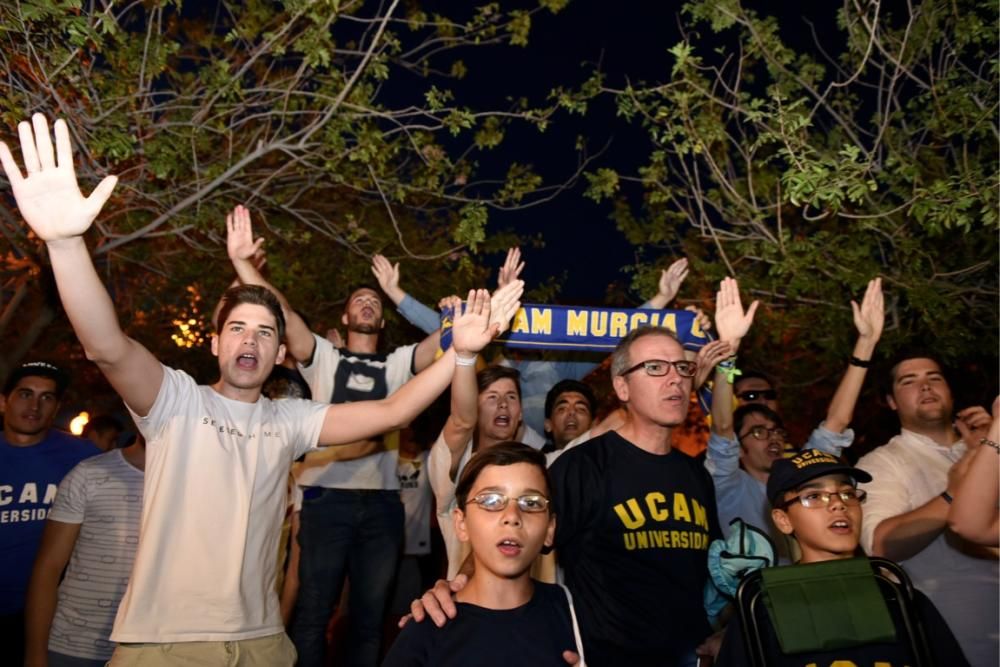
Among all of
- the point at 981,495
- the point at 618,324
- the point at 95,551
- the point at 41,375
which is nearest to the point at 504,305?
the point at 981,495

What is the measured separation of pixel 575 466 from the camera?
378cm

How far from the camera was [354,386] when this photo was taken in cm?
577

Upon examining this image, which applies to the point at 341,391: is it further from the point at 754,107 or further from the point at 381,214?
the point at 381,214

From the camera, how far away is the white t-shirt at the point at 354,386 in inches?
215

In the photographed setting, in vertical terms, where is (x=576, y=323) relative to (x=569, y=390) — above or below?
above

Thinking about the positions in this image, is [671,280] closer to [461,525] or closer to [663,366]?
[663,366]

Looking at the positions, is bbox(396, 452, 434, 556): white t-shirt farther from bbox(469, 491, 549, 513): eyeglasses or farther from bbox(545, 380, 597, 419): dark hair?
bbox(469, 491, 549, 513): eyeglasses

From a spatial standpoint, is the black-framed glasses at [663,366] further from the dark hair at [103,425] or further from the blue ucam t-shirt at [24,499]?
the dark hair at [103,425]

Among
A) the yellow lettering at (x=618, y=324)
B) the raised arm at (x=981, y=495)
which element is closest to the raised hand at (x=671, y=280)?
the yellow lettering at (x=618, y=324)

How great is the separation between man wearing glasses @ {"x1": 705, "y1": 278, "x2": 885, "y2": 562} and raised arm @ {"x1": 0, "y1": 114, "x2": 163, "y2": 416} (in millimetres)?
3274

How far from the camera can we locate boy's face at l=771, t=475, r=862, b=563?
132 inches

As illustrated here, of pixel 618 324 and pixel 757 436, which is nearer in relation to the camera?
pixel 757 436

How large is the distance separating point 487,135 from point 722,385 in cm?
454

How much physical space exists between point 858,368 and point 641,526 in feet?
7.64
